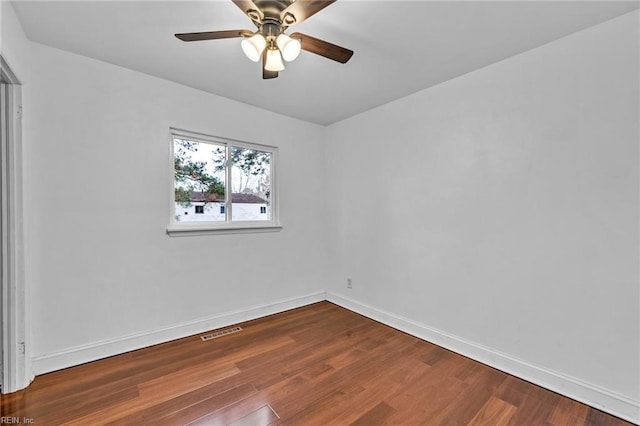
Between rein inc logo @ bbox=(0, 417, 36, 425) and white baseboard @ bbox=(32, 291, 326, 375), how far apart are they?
483 mm

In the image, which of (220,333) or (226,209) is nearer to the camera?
(220,333)

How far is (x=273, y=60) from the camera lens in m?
1.61

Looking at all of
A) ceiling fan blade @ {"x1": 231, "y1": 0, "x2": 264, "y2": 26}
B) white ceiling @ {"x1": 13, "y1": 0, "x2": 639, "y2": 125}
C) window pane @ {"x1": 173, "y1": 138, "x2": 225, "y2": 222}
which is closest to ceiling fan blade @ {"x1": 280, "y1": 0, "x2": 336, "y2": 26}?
ceiling fan blade @ {"x1": 231, "y1": 0, "x2": 264, "y2": 26}

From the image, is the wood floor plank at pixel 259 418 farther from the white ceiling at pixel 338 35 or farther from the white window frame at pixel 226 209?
the white ceiling at pixel 338 35

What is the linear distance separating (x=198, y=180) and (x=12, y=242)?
1396mm

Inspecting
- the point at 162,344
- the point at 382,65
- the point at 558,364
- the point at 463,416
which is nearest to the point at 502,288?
the point at 558,364

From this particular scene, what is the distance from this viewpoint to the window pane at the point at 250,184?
315cm

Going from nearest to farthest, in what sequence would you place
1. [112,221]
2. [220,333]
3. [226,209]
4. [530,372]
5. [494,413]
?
[494,413] < [530,372] < [112,221] < [220,333] < [226,209]

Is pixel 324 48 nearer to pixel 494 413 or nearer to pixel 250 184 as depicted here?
pixel 250 184

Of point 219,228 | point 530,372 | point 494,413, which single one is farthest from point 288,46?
point 530,372

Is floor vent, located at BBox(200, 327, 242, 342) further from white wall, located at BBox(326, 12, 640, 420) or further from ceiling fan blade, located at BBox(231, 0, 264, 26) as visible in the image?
ceiling fan blade, located at BBox(231, 0, 264, 26)

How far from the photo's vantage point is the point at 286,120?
3498mm

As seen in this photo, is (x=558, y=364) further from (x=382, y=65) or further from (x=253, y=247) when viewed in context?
(x=253, y=247)

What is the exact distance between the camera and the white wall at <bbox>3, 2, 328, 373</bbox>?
2.08 m
